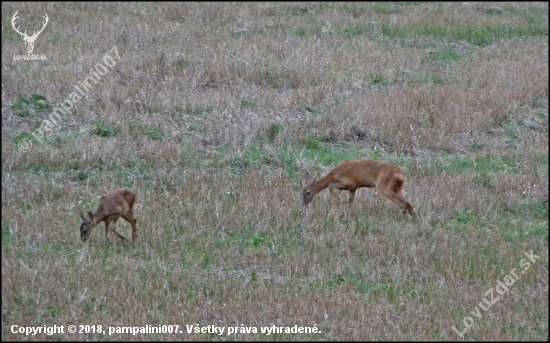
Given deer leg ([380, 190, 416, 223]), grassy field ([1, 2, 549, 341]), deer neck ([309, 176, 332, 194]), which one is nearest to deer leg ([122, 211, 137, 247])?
grassy field ([1, 2, 549, 341])

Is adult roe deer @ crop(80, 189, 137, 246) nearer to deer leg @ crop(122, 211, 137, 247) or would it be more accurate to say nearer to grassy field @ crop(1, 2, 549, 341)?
deer leg @ crop(122, 211, 137, 247)

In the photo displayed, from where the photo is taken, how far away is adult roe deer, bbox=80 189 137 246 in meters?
10.5

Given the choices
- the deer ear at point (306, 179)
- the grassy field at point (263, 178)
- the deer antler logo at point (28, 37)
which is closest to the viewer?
the grassy field at point (263, 178)

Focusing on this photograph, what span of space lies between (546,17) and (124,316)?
2499 centimetres

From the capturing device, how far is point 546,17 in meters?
30.2

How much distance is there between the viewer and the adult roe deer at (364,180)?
1233 centimetres

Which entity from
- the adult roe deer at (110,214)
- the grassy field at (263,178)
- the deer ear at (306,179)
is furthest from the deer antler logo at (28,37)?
the adult roe deer at (110,214)

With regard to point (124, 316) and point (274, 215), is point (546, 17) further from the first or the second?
point (124, 316)

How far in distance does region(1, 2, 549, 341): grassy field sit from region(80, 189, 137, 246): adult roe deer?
199mm

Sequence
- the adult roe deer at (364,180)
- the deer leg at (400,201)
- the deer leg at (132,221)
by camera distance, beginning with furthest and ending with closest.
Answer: the adult roe deer at (364,180) < the deer leg at (400,201) < the deer leg at (132,221)

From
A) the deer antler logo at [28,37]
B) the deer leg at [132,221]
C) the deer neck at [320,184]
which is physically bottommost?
the deer leg at [132,221]

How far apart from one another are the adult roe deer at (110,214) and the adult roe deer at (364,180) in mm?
2752

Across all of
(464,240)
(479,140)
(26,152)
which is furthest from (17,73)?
(464,240)

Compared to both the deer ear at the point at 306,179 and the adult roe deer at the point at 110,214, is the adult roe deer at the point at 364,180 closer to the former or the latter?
the deer ear at the point at 306,179
